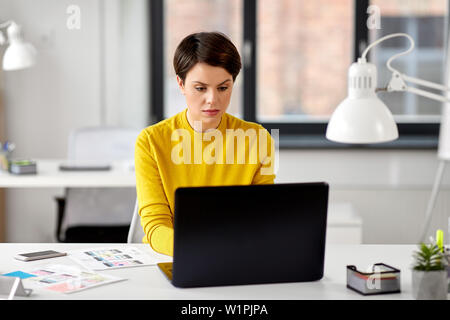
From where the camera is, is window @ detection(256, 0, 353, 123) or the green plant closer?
the green plant

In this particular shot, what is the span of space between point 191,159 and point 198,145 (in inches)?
2.0

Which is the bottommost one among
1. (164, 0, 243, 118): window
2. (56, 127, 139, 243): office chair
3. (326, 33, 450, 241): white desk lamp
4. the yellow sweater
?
(56, 127, 139, 243): office chair

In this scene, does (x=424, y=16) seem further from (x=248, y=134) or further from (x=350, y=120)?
(x=350, y=120)

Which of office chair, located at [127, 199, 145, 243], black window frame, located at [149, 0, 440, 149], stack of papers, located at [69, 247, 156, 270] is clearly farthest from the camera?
black window frame, located at [149, 0, 440, 149]

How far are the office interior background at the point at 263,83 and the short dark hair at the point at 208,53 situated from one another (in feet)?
7.32

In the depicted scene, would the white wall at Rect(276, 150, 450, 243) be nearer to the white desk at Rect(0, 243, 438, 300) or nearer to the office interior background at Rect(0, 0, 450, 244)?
the office interior background at Rect(0, 0, 450, 244)

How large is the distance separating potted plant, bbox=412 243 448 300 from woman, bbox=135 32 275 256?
0.64m

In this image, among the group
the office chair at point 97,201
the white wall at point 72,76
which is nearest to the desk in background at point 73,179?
the office chair at point 97,201

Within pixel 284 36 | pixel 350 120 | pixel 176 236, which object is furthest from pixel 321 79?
pixel 176 236

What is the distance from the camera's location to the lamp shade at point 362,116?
1571mm

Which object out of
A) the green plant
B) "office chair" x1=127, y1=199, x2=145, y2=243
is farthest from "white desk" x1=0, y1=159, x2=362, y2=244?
the green plant

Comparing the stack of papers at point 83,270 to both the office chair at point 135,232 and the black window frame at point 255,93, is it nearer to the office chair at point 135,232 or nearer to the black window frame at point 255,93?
the office chair at point 135,232

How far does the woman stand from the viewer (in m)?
1.83

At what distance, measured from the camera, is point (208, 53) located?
182 cm
